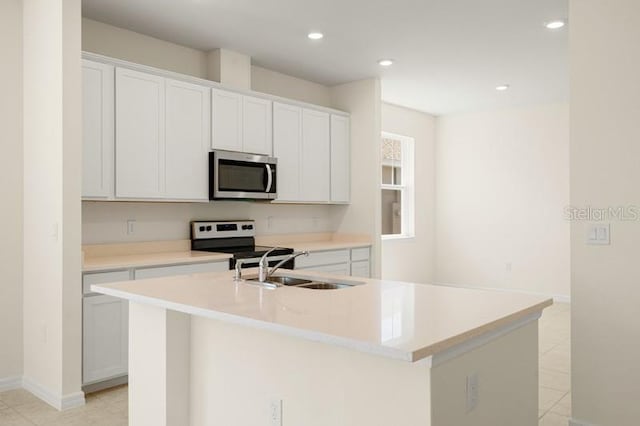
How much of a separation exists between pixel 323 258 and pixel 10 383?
2.76 metres

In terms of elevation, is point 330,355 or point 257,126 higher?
point 257,126

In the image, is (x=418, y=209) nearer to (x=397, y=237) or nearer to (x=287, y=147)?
(x=397, y=237)

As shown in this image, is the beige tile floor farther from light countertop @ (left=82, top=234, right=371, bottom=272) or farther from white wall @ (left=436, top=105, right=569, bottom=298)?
white wall @ (left=436, top=105, right=569, bottom=298)

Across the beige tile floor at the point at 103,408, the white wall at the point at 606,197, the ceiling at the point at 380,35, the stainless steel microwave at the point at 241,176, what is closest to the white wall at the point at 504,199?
the ceiling at the point at 380,35

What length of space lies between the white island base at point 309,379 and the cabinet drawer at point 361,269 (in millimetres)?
3119

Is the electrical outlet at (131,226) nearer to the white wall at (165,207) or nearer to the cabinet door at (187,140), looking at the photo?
the white wall at (165,207)

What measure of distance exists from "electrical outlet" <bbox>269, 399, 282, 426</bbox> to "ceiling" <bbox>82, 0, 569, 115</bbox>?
276 cm

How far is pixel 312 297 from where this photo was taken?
217 cm

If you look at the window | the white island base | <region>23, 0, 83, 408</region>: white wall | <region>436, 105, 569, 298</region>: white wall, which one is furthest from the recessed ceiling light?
<region>23, 0, 83, 408</region>: white wall

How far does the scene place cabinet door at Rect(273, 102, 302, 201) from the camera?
494 centimetres

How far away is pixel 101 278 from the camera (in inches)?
133

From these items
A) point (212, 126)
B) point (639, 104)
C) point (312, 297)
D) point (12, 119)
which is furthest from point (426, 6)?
point (12, 119)

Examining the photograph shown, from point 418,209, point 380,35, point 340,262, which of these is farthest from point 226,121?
point 418,209

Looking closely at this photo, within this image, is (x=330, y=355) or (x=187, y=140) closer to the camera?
(x=330, y=355)
